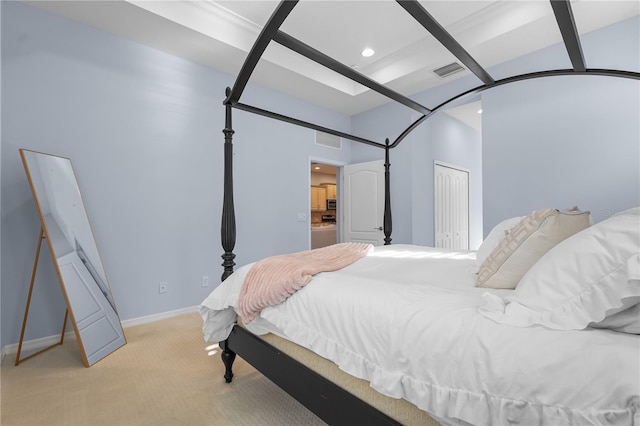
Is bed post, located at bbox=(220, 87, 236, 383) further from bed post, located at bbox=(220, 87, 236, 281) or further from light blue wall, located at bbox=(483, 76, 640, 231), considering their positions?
light blue wall, located at bbox=(483, 76, 640, 231)

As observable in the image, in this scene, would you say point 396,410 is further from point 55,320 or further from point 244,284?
point 55,320

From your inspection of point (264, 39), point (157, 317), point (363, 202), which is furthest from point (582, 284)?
point (363, 202)

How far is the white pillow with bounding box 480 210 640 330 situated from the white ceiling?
2839mm

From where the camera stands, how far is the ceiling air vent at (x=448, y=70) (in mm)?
3566

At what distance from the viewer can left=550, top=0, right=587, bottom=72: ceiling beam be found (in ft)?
4.00

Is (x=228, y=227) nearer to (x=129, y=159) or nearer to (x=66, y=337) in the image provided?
(x=129, y=159)

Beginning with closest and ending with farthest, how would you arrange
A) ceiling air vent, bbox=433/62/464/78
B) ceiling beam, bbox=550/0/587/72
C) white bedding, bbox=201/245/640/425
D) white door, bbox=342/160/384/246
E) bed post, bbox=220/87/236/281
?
white bedding, bbox=201/245/640/425
ceiling beam, bbox=550/0/587/72
bed post, bbox=220/87/236/281
ceiling air vent, bbox=433/62/464/78
white door, bbox=342/160/384/246

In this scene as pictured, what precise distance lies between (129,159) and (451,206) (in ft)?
15.6

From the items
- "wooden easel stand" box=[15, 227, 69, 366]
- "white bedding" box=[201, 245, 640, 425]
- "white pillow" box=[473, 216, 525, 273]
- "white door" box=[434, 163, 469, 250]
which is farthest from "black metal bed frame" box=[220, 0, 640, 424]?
"white door" box=[434, 163, 469, 250]

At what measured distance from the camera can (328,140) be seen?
4930 mm

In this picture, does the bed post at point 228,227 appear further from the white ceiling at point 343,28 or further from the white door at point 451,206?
the white door at point 451,206

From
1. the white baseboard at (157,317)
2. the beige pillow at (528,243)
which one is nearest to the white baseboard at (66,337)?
the white baseboard at (157,317)

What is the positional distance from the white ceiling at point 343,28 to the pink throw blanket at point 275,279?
2483mm

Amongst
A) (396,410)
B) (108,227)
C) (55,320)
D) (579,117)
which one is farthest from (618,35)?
(55,320)
